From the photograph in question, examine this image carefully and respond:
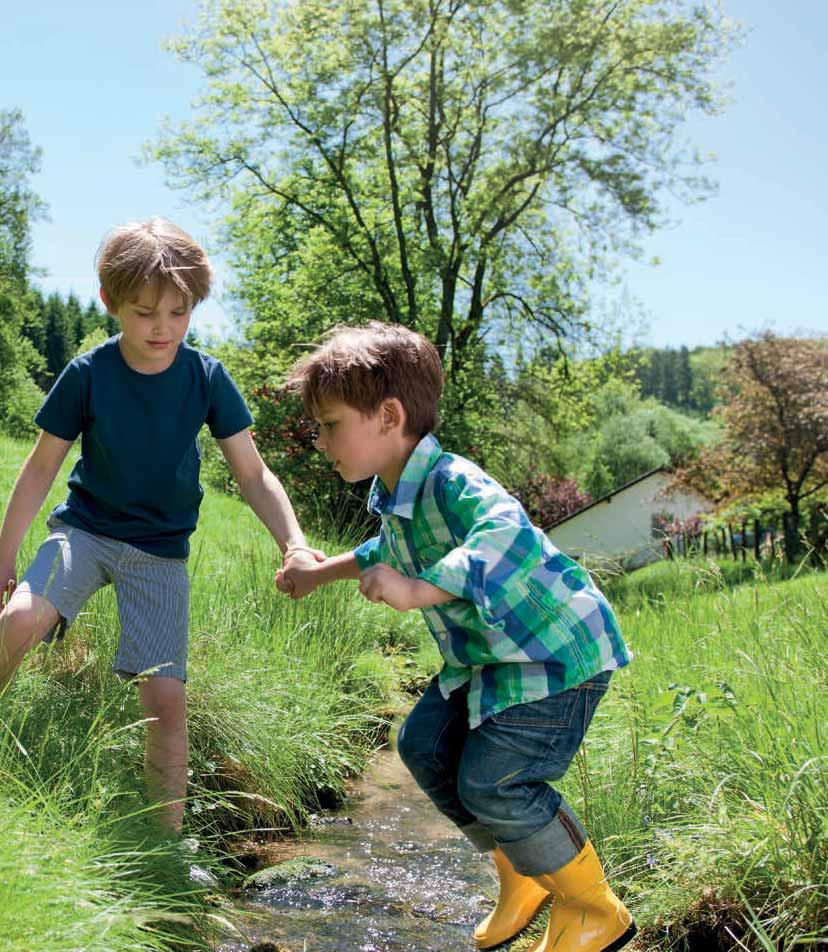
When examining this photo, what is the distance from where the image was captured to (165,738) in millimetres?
3027

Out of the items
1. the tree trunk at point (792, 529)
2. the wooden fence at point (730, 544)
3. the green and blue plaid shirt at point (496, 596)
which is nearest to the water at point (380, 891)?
the green and blue plaid shirt at point (496, 596)

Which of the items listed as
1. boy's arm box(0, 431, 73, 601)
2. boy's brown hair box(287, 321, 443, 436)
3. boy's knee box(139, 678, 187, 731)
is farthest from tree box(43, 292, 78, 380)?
boy's brown hair box(287, 321, 443, 436)

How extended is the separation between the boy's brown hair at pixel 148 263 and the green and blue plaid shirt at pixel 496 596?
99cm

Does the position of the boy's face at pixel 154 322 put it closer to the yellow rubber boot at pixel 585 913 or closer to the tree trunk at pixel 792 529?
the yellow rubber boot at pixel 585 913

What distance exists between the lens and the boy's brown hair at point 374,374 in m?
2.54

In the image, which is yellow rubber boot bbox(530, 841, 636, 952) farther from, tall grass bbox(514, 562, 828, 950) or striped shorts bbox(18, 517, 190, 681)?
striped shorts bbox(18, 517, 190, 681)

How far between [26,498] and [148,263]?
2.54 ft

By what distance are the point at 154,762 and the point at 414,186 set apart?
18106mm

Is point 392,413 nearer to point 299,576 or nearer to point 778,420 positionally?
point 299,576

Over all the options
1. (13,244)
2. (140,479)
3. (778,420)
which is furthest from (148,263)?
(13,244)

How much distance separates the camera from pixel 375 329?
2.70m

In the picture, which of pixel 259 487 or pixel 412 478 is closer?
pixel 412 478

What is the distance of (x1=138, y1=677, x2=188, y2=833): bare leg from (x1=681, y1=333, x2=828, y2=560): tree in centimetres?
1573

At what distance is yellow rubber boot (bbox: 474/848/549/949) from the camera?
8.98 feet
